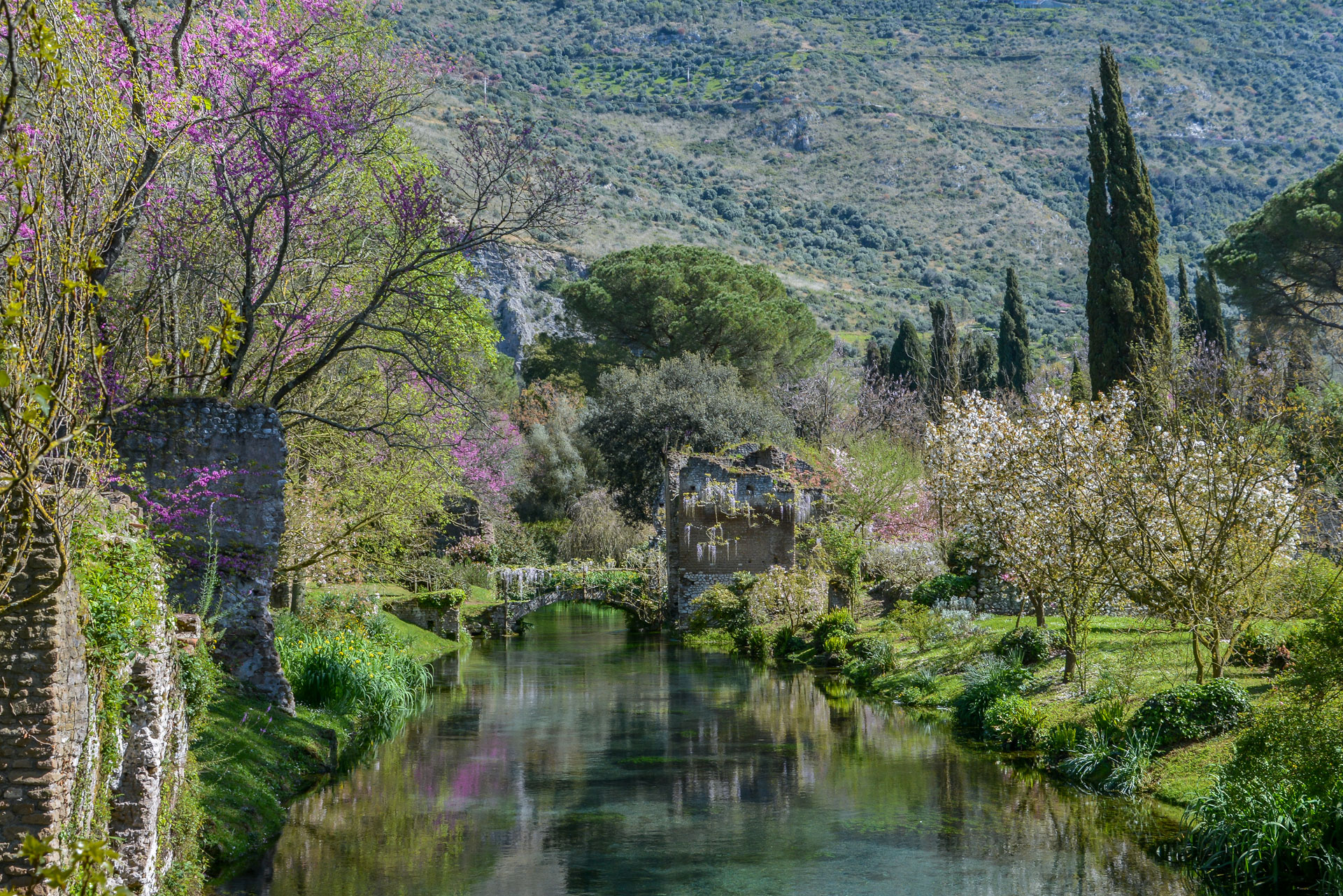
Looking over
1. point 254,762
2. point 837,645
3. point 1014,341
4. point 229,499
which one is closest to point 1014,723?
point 837,645

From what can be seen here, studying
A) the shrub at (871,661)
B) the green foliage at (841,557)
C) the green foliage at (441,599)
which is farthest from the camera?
the green foliage at (441,599)

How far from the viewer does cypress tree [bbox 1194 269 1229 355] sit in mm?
44594

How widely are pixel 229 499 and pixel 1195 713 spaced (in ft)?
40.1

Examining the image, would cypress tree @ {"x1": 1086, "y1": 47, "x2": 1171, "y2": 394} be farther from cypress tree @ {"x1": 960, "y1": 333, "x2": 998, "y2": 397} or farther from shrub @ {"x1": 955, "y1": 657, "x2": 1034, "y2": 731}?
shrub @ {"x1": 955, "y1": 657, "x2": 1034, "y2": 731}

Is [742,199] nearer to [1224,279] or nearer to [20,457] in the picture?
[1224,279]

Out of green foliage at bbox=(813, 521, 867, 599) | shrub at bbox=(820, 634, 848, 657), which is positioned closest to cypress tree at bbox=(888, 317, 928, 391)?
green foliage at bbox=(813, 521, 867, 599)

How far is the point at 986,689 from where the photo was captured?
17.3 m

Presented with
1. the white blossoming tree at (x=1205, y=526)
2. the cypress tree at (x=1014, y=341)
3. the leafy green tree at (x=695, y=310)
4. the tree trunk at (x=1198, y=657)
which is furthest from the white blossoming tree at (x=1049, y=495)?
the cypress tree at (x=1014, y=341)

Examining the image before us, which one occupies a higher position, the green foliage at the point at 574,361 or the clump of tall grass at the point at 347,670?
the green foliage at the point at 574,361

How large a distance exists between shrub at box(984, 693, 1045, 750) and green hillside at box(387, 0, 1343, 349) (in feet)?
199

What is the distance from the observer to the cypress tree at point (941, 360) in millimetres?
43156

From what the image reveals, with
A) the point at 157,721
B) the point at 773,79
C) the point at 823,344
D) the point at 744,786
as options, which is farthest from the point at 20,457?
the point at 773,79

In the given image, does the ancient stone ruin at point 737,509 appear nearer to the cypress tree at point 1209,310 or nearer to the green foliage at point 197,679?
the cypress tree at point 1209,310

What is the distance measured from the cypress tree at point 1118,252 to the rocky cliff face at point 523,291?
5034cm
